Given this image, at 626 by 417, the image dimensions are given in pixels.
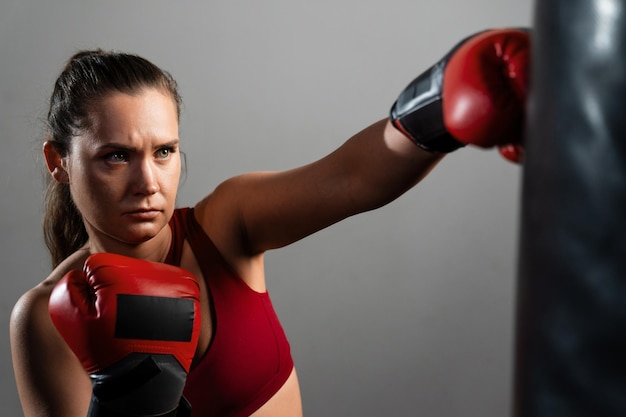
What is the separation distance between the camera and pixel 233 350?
124 cm

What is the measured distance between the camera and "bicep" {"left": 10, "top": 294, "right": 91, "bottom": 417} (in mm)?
1187

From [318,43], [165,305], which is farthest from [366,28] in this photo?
[165,305]

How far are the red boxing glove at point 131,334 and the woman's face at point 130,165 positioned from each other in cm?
10

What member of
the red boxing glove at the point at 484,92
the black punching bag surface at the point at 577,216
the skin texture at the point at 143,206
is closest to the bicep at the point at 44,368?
the skin texture at the point at 143,206

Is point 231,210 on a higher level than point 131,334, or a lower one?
higher

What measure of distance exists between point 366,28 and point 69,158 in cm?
166

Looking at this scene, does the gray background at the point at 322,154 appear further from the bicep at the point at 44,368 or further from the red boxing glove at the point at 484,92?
the red boxing glove at the point at 484,92

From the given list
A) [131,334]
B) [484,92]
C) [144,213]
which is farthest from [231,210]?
[484,92]

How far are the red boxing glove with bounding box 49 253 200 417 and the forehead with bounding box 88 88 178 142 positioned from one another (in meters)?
0.20

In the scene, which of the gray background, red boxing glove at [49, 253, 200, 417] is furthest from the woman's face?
the gray background

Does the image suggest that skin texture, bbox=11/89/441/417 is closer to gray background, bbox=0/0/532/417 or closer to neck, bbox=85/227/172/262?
neck, bbox=85/227/172/262

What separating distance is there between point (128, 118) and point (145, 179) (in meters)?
0.10

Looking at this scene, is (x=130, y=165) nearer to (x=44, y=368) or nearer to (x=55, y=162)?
(x=55, y=162)

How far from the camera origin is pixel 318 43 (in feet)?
8.91
